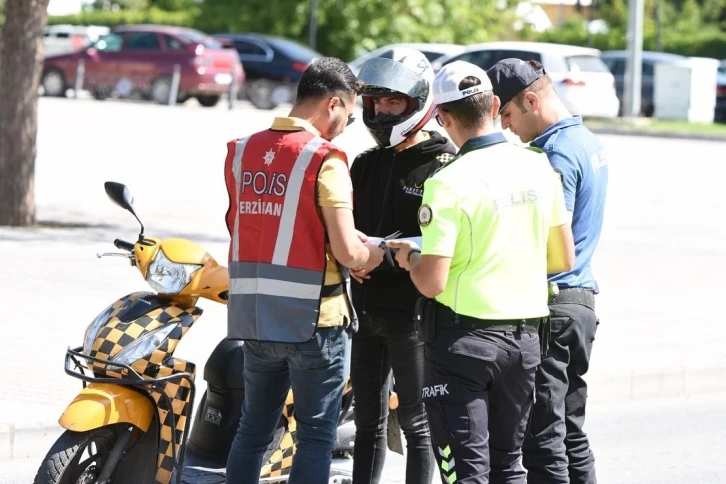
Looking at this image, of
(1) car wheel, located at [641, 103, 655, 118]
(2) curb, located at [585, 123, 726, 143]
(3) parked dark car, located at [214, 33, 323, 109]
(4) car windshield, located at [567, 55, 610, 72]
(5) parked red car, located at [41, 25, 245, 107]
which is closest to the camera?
(2) curb, located at [585, 123, 726, 143]

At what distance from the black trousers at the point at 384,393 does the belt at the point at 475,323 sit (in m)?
0.50

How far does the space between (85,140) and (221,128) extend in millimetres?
3209

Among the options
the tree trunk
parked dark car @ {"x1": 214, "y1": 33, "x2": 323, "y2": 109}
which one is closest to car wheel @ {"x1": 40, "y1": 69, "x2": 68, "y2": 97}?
parked dark car @ {"x1": 214, "y1": 33, "x2": 323, "y2": 109}

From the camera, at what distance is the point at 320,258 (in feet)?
13.9

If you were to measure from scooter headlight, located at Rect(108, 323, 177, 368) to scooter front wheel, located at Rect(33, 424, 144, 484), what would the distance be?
0.24 m

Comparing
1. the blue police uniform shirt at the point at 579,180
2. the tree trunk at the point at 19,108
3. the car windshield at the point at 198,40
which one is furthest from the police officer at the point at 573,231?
the car windshield at the point at 198,40

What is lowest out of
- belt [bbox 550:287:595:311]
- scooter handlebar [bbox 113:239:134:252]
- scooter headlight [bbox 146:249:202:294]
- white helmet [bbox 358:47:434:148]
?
belt [bbox 550:287:595:311]

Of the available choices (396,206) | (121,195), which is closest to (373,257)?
(396,206)

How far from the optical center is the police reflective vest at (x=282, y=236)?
4180 millimetres

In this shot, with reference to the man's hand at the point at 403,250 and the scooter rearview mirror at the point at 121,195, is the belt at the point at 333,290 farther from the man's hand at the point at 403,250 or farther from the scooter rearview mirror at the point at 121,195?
the scooter rearview mirror at the point at 121,195

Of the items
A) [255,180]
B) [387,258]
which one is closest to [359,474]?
[387,258]

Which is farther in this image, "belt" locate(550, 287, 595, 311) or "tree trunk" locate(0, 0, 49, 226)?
"tree trunk" locate(0, 0, 49, 226)

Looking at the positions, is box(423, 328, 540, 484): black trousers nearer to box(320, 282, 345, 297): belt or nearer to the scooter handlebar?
box(320, 282, 345, 297): belt

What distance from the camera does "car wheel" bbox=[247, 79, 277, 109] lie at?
29.1m
